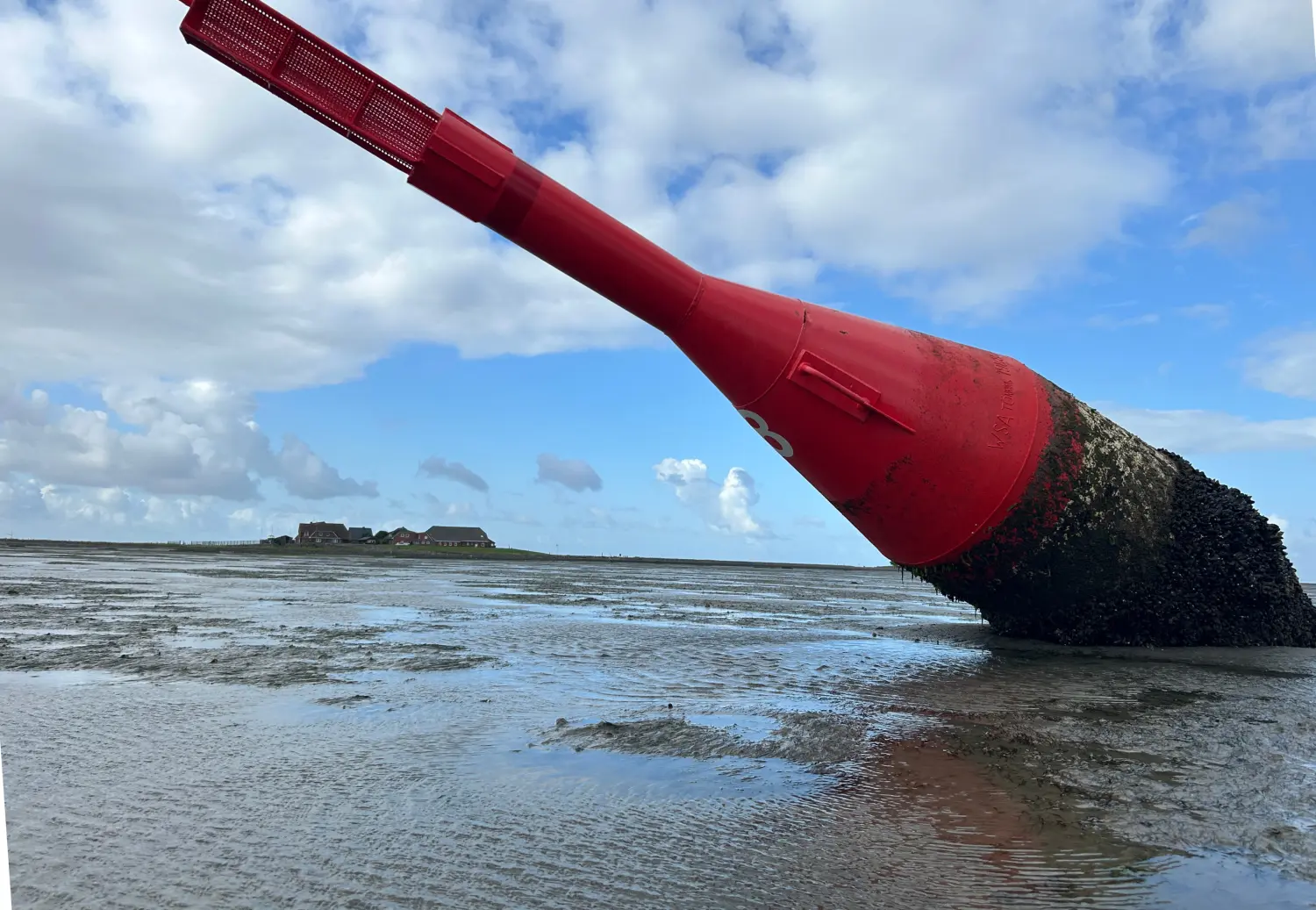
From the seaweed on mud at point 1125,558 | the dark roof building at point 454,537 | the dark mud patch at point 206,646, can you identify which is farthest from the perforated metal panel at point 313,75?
the dark roof building at point 454,537

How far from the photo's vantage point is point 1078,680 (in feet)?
19.9

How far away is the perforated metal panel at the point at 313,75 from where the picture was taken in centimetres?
607

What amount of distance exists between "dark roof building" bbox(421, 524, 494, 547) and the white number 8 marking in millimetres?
75450

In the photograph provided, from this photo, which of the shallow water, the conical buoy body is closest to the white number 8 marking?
the conical buoy body

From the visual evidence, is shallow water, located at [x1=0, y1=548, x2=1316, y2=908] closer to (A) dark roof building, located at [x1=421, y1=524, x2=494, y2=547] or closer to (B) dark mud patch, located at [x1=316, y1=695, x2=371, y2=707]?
(B) dark mud patch, located at [x1=316, y1=695, x2=371, y2=707]

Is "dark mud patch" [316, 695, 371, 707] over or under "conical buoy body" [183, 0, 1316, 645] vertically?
under

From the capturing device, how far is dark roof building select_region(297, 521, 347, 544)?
7700 cm

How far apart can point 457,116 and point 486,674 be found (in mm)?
4504

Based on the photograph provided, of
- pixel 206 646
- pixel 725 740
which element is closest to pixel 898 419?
pixel 725 740

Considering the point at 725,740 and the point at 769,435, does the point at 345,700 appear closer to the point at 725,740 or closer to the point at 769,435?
the point at 725,740

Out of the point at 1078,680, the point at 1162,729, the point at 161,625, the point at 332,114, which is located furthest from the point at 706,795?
the point at 161,625

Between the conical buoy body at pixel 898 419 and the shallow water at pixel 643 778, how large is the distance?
941 millimetres

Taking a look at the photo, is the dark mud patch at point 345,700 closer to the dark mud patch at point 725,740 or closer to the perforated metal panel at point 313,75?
the dark mud patch at point 725,740

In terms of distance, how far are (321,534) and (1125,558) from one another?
79.2 metres
